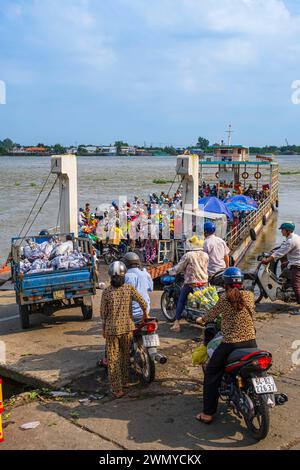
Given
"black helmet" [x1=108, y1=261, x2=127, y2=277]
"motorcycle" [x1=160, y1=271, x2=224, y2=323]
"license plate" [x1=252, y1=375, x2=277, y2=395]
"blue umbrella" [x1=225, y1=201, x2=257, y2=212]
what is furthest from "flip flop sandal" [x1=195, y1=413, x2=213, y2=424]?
"blue umbrella" [x1=225, y1=201, x2=257, y2=212]

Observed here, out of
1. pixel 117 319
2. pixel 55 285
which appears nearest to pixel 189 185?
pixel 55 285

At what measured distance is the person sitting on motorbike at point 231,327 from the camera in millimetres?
4348

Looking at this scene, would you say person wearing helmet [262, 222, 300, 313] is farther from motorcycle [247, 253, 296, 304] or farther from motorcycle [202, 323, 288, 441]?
motorcycle [202, 323, 288, 441]

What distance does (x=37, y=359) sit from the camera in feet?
21.1

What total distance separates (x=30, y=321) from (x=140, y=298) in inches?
156

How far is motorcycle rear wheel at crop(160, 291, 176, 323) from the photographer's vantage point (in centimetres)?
792

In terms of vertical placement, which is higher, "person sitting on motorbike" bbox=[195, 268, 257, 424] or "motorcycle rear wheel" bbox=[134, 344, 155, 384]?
"person sitting on motorbike" bbox=[195, 268, 257, 424]

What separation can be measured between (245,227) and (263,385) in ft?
54.2

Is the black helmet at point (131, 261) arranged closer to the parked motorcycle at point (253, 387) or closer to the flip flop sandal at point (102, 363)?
the flip flop sandal at point (102, 363)

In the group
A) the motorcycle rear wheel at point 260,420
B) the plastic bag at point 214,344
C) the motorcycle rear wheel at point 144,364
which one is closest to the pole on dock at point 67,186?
the motorcycle rear wheel at point 144,364

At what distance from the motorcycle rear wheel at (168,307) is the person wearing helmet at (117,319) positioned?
8.94 ft

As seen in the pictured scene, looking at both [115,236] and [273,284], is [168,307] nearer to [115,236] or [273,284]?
[273,284]

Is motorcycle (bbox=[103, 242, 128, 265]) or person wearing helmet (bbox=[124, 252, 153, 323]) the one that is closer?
person wearing helmet (bbox=[124, 252, 153, 323])

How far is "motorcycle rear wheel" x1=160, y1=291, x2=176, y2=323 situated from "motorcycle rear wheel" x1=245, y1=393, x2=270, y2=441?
3.67 metres
